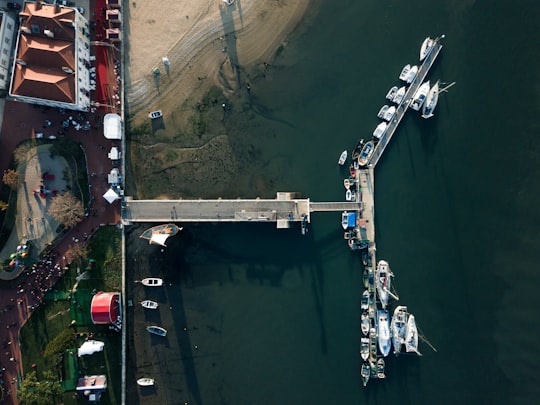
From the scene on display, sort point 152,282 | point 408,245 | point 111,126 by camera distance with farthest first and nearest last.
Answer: point 408,245, point 152,282, point 111,126

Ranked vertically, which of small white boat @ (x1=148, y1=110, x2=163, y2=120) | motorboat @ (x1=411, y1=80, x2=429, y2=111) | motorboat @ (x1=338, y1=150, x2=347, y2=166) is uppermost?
motorboat @ (x1=411, y1=80, x2=429, y2=111)

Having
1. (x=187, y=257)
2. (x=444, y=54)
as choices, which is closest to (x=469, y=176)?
(x=444, y=54)

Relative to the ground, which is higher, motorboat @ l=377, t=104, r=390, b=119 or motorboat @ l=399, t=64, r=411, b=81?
motorboat @ l=399, t=64, r=411, b=81

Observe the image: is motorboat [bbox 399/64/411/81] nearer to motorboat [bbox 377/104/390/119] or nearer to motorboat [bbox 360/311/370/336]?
motorboat [bbox 377/104/390/119]

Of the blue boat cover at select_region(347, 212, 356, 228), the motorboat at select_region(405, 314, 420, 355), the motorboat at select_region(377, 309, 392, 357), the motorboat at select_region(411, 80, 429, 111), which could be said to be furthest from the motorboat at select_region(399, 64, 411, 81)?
the motorboat at select_region(405, 314, 420, 355)

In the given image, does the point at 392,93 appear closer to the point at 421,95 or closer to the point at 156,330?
the point at 421,95

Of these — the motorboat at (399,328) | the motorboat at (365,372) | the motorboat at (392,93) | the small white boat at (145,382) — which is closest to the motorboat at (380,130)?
the motorboat at (392,93)

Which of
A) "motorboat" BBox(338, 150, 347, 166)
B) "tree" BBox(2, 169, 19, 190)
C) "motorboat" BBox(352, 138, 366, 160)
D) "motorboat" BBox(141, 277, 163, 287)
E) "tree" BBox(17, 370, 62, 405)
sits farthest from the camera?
"motorboat" BBox(352, 138, 366, 160)

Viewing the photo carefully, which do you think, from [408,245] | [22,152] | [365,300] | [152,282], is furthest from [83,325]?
[408,245]
